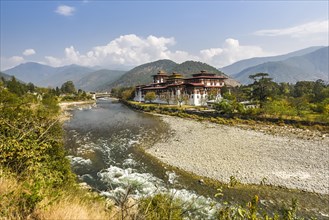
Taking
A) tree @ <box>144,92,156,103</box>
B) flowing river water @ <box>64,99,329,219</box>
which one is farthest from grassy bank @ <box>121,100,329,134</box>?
tree @ <box>144,92,156,103</box>

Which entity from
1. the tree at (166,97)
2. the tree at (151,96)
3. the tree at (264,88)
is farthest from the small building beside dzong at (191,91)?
Result: the tree at (264,88)

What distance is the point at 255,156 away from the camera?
53.3ft

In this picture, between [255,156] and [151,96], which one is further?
[151,96]

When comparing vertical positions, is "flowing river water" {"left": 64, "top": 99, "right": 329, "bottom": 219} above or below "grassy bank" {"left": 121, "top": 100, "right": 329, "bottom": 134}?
below

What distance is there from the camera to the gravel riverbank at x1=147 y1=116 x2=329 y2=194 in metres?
12.7

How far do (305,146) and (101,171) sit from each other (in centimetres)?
1713

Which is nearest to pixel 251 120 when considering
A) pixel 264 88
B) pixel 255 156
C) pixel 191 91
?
pixel 264 88

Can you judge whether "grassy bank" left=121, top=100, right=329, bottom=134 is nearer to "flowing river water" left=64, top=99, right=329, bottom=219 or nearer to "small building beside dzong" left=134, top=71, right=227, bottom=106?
"small building beside dzong" left=134, top=71, right=227, bottom=106

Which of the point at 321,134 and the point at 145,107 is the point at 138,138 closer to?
the point at 321,134

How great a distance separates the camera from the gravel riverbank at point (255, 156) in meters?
12.7

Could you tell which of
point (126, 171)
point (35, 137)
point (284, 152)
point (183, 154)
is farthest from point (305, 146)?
point (35, 137)

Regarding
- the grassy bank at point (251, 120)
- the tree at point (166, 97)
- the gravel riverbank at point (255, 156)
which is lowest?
the gravel riverbank at point (255, 156)

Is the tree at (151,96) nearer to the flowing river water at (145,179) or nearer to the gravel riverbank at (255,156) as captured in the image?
the gravel riverbank at (255,156)

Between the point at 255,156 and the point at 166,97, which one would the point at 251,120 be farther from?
the point at 166,97
